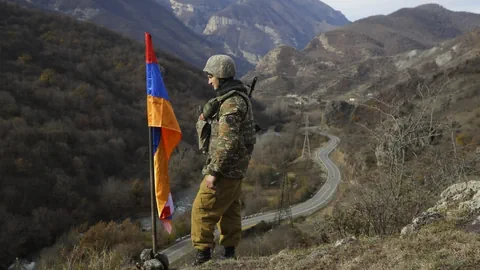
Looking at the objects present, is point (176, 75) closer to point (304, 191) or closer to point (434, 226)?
point (304, 191)

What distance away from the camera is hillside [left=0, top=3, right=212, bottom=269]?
98.0ft

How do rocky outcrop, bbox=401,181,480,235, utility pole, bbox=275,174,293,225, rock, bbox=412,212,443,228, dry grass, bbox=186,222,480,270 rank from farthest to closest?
utility pole, bbox=275,174,293,225
rock, bbox=412,212,443,228
rocky outcrop, bbox=401,181,480,235
dry grass, bbox=186,222,480,270

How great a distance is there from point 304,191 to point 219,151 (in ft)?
130

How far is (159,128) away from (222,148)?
1.30 metres

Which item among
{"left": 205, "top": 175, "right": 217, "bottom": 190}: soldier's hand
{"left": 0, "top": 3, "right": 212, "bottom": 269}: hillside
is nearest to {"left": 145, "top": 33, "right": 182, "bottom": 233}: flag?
{"left": 205, "top": 175, "right": 217, "bottom": 190}: soldier's hand

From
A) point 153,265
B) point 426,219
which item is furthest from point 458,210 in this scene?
point 153,265

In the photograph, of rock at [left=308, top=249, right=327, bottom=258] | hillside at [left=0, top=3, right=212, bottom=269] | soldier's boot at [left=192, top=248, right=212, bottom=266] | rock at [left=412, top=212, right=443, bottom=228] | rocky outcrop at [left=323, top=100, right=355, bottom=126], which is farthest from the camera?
rocky outcrop at [left=323, top=100, right=355, bottom=126]

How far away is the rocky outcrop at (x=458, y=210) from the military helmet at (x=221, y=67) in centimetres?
258

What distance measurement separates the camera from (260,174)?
48000 millimetres

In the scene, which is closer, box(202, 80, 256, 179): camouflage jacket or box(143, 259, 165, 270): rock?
box(202, 80, 256, 179): camouflage jacket

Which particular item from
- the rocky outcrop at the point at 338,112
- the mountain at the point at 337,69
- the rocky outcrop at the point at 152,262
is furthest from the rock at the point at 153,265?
the mountain at the point at 337,69

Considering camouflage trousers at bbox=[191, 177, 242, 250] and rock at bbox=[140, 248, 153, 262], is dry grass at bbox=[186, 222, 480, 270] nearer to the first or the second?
camouflage trousers at bbox=[191, 177, 242, 250]

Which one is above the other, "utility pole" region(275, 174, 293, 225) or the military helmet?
the military helmet

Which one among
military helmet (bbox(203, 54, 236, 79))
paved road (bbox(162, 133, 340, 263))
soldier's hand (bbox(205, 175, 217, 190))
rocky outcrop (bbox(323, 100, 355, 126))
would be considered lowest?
paved road (bbox(162, 133, 340, 263))
